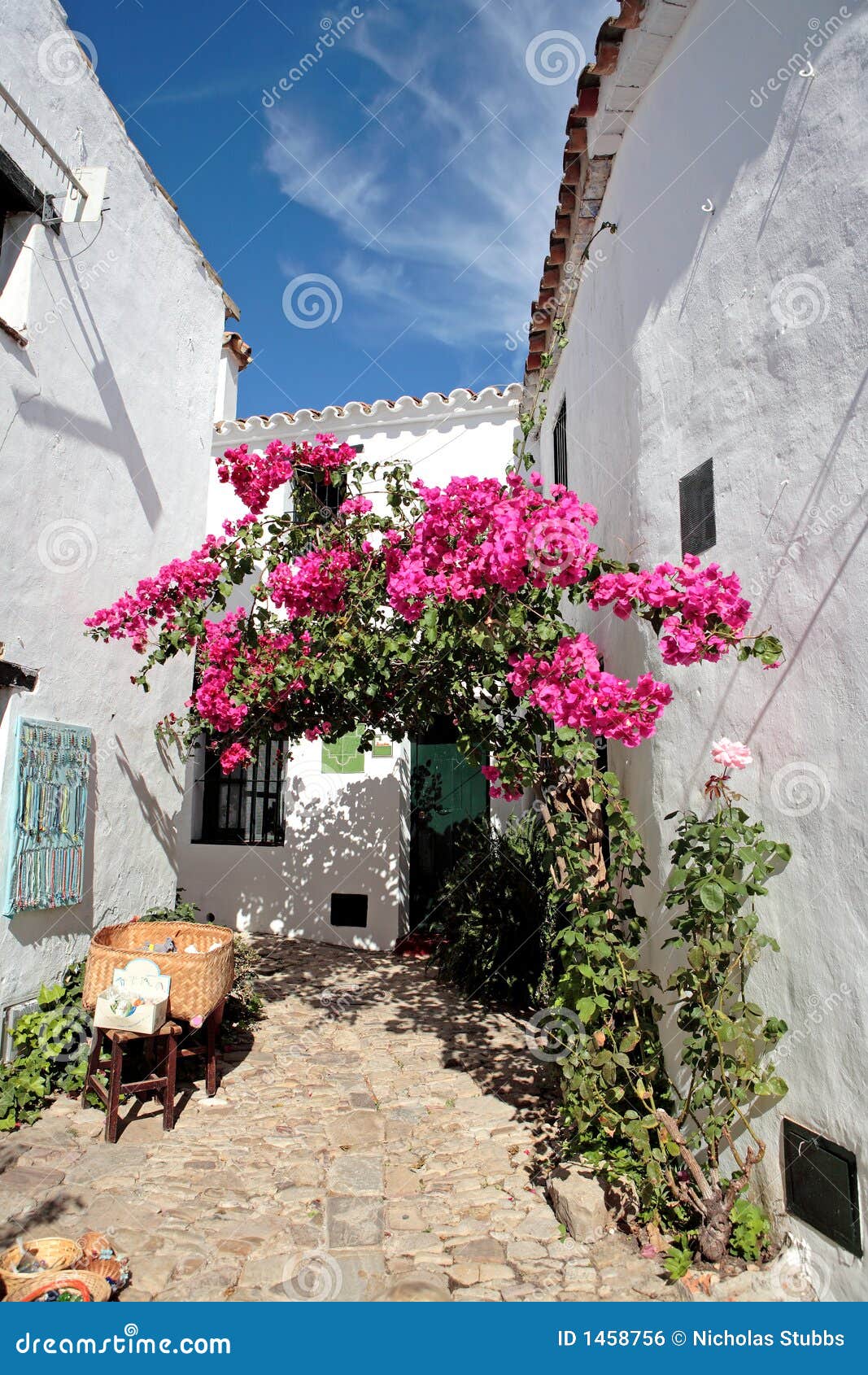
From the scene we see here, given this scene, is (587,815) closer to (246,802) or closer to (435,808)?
(435,808)

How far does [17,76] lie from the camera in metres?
4.88

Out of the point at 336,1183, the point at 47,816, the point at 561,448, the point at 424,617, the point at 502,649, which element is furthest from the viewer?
the point at 561,448

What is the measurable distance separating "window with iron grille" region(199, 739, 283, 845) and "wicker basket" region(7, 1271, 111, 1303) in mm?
6541

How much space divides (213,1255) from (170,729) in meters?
4.14

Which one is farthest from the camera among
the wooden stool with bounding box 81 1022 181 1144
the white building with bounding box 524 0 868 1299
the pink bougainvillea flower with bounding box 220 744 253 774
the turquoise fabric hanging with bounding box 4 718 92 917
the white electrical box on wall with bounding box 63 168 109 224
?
the pink bougainvillea flower with bounding box 220 744 253 774

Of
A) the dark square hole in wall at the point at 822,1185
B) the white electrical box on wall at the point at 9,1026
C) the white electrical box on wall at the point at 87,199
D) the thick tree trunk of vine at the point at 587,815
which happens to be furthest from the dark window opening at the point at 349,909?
Answer: the white electrical box on wall at the point at 87,199

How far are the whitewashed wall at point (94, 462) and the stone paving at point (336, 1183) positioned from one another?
132 centimetres

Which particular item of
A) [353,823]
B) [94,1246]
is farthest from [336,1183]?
[353,823]

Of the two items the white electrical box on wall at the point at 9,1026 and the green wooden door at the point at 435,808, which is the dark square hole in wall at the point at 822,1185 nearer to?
the white electrical box on wall at the point at 9,1026

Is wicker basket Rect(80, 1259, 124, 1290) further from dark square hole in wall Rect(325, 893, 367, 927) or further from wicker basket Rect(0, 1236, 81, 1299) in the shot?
dark square hole in wall Rect(325, 893, 367, 927)

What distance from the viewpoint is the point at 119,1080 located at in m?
3.99

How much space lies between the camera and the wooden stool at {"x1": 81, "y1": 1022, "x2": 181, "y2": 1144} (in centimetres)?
399

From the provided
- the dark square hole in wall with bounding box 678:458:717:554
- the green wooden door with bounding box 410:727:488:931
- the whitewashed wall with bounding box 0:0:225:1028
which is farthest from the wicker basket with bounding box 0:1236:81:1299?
the green wooden door with bounding box 410:727:488:931

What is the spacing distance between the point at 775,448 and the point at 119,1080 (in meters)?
4.20
